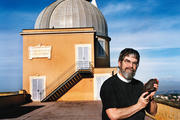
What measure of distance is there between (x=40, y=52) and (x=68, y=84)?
417cm

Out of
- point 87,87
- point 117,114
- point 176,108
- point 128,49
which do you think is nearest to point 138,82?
point 128,49

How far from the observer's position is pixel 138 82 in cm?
301

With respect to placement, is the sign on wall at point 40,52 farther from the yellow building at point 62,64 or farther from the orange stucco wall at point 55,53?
the orange stucco wall at point 55,53

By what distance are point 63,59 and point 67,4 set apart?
851 cm

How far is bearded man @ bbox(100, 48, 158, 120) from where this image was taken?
2531 millimetres

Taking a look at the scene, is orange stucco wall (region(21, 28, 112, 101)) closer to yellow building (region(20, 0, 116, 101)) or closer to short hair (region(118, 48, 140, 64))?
yellow building (region(20, 0, 116, 101))

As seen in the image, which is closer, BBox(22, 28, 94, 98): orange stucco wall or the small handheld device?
the small handheld device

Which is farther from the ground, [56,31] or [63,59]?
[56,31]

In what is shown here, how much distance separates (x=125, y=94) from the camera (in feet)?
9.07

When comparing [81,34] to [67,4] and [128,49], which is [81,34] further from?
[128,49]

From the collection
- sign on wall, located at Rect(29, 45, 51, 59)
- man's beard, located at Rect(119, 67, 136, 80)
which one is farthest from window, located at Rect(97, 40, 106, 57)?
man's beard, located at Rect(119, 67, 136, 80)

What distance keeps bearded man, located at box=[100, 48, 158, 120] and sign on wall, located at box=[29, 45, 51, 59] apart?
1978 centimetres

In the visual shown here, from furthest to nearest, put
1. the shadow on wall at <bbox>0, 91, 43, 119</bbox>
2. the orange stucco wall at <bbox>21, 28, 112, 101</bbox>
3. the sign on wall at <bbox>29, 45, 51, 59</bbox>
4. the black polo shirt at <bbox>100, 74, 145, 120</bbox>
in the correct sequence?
the sign on wall at <bbox>29, 45, 51, 59</bbox> → the orange stucco wall at <bbox>21, 28, 112, 101</bbox> → the shadow on wall at <bbox>0, 91, 43, 119</bbox> → the black polo shirt at <bbox>100, 74, 145, 120</bbox>

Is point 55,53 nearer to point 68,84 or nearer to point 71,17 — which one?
point 68,84
